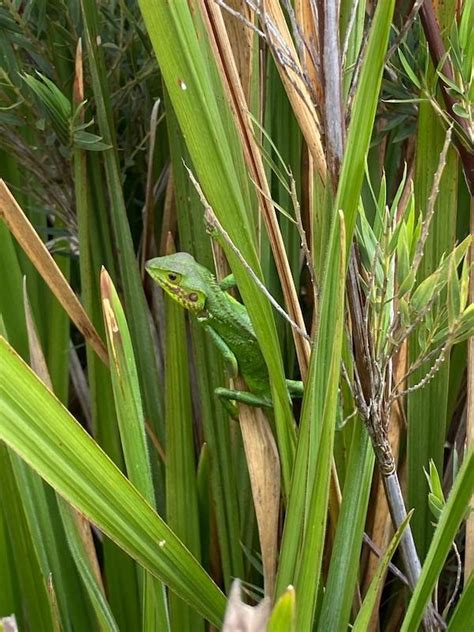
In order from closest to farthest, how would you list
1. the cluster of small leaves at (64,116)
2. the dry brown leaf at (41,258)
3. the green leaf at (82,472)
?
1. the green leaf at (82,472)
2. the dry brown leaf at (41,258)
3. the cluster of small leaves at (64,116)

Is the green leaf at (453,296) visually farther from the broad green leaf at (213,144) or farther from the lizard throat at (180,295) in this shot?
the lizard throat at (180,295)

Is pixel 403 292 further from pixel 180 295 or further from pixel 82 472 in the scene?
pixel 180 295

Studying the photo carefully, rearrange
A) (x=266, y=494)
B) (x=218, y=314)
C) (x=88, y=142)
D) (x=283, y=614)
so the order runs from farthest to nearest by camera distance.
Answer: (x=218, y=314), (x=88, y=142), (x=266, y=494), (x=283, y=614)

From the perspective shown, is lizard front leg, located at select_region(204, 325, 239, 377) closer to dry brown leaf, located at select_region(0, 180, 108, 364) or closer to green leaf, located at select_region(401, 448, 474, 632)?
dry brown leaf, located at select_region(0, 180, 108, 364)

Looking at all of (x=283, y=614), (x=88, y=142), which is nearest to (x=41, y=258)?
(x=88, y=142)

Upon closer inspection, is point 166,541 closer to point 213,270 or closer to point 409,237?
point 409,237

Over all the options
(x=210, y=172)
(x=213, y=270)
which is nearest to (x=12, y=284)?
(x=213, y=270)

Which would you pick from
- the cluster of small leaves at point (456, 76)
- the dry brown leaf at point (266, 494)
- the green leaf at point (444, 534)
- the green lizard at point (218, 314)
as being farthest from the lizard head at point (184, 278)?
the green leaf at point (444, 534)

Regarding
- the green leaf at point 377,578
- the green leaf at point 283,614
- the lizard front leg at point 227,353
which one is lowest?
the green leaf at point 377,578
